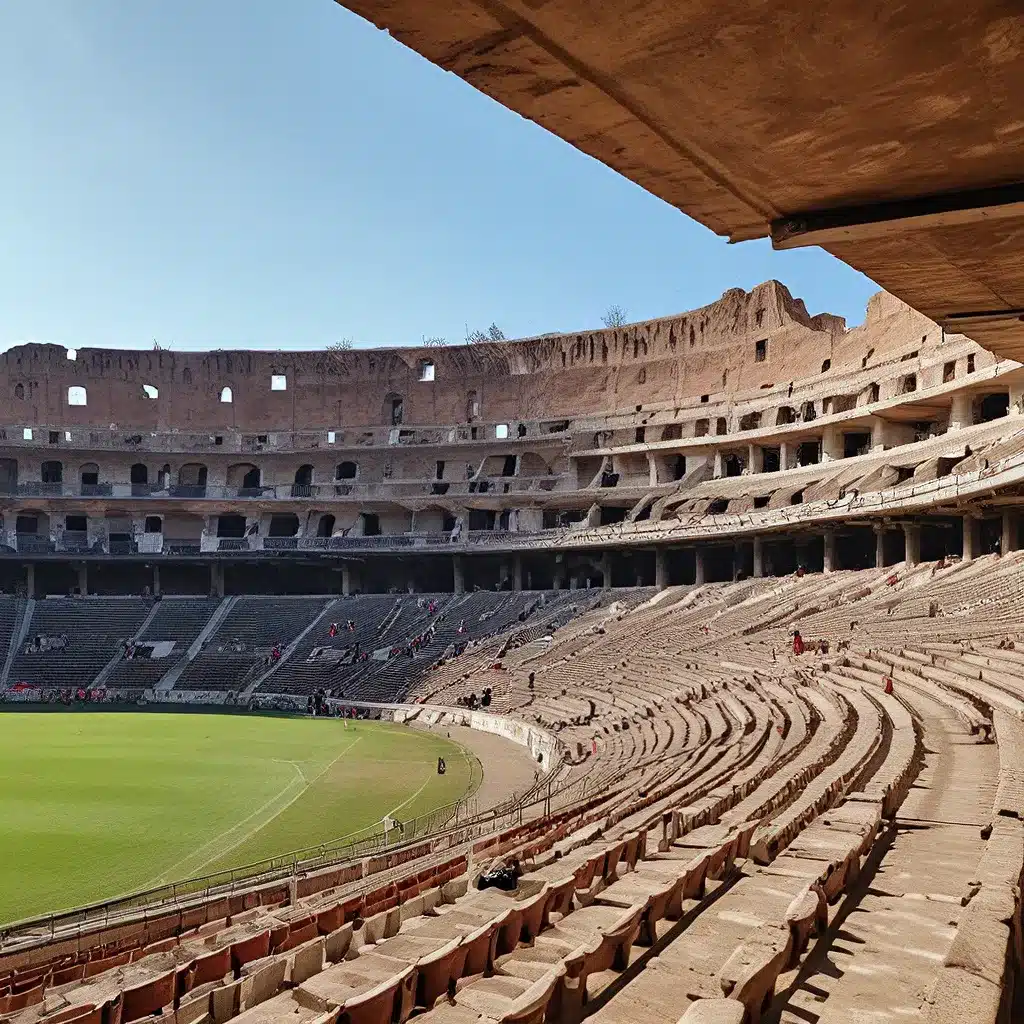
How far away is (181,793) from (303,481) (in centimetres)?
3356

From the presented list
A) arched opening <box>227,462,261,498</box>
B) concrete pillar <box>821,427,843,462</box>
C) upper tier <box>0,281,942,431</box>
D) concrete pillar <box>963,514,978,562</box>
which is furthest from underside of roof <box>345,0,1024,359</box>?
arched opening <box>227,462,261,498</box>

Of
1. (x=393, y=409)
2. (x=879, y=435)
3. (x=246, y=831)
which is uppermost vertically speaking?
(x=393, y=409)

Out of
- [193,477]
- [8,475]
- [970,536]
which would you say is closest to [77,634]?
[8,475]

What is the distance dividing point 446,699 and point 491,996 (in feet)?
95.7

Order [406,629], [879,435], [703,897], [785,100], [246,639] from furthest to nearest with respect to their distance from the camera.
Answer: [246,639] < [406,629] < [879,435] < [703,897] < [785,100]

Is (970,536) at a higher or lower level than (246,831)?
higher

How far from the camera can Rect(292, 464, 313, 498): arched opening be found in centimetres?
5153

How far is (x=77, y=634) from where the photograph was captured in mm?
43938

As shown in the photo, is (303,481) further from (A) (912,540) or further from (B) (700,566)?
(A) (912,540)

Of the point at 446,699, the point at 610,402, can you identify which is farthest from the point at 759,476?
the point at 446,699

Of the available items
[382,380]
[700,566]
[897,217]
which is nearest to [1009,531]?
[700,566]

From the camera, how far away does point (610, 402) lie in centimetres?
5066

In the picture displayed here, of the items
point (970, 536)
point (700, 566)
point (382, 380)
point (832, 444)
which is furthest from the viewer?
point (382, 380)

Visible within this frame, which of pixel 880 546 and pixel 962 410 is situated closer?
pixel 880 546
